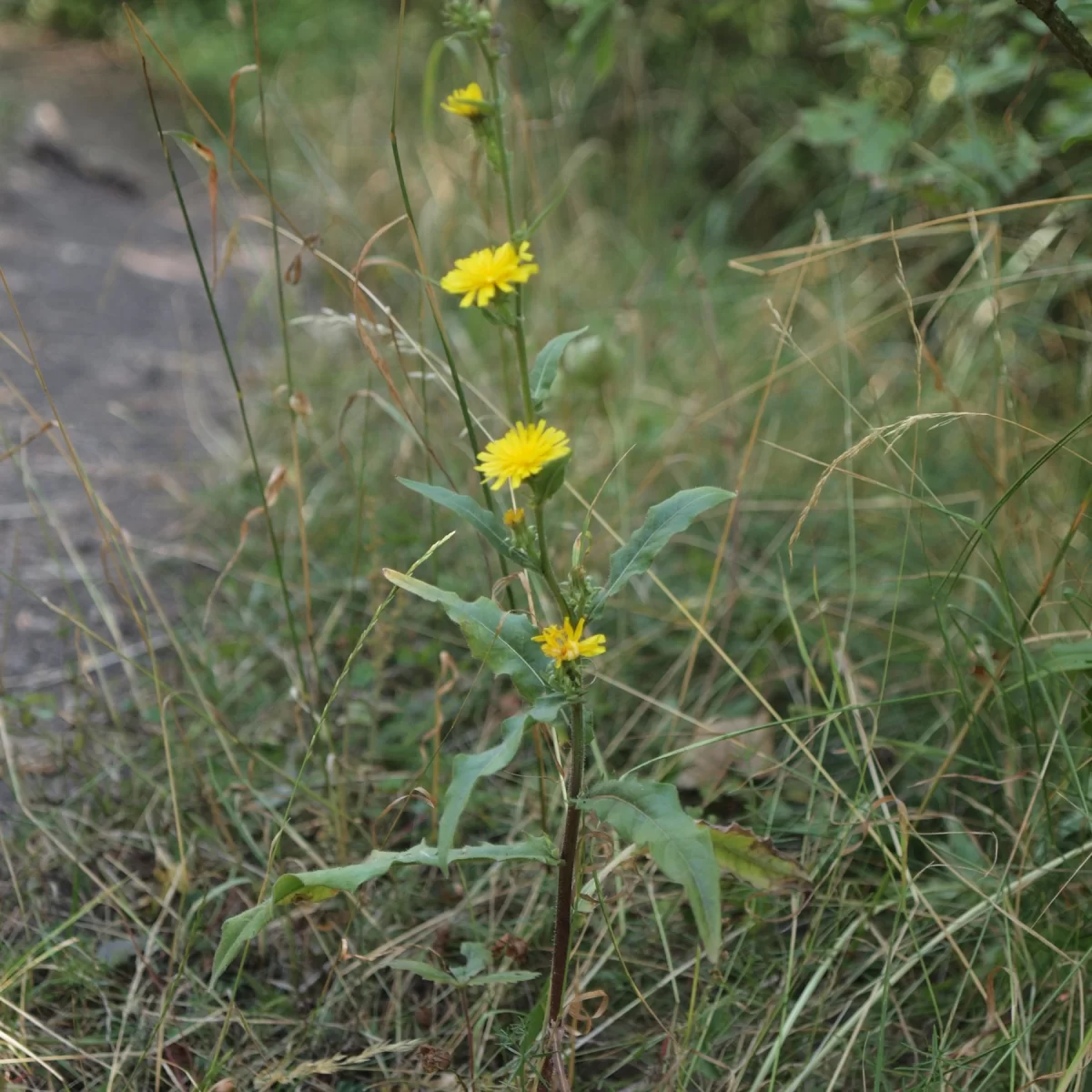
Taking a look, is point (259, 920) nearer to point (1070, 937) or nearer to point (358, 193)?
point (1070, 937)

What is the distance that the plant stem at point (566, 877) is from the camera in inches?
33.1

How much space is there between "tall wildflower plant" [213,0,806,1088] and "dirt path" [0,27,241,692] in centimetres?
62

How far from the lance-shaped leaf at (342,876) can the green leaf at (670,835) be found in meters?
0.07

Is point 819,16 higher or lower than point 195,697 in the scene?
higher

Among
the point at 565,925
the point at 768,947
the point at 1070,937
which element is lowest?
the point at 768,947

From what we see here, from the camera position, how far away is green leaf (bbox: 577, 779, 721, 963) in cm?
69

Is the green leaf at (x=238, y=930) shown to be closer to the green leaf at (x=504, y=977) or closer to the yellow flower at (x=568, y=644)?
the green leaf at (x=504, y=977)

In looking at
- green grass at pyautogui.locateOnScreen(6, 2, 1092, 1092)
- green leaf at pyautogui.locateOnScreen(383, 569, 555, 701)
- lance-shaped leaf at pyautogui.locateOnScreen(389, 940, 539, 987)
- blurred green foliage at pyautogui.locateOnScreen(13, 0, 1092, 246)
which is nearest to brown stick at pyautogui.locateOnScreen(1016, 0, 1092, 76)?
green grass at pyautogui.locateOnScreen(6, 2, 1092, 1092)

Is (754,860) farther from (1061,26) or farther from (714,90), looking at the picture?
(714,90)

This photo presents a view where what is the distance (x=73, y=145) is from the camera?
130 inches

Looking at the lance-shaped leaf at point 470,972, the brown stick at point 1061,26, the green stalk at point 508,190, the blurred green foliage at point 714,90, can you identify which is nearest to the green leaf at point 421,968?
the lance-shaped leaf at point 470,972

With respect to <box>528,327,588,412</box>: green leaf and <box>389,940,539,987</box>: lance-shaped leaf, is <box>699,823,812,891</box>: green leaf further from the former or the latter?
<box>528,327,588,412</box>: green leaf

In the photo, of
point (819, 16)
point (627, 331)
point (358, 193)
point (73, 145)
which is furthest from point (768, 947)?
point (73, 145)

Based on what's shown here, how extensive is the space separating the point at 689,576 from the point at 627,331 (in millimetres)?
821
